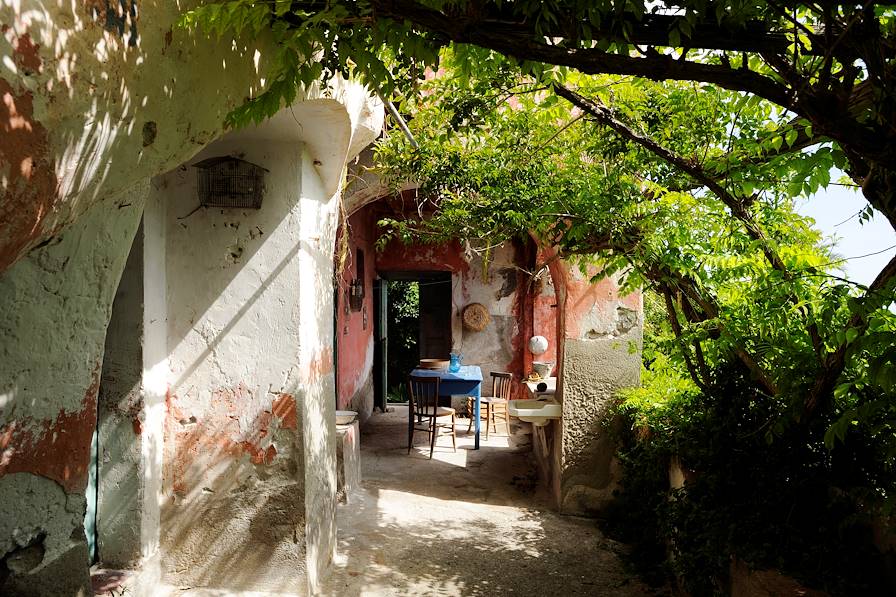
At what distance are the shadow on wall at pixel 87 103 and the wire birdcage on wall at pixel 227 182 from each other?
160 centimetres

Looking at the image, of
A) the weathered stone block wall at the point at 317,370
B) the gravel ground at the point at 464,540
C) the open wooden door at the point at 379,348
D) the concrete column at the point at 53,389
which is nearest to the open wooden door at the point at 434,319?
the open wooden door at the point at 379,348

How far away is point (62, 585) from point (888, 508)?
2.52 m

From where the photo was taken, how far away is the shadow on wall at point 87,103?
973 millimetres

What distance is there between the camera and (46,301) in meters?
1.81

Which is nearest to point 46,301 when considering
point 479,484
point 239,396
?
point 239,396

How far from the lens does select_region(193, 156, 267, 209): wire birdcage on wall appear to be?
312cm

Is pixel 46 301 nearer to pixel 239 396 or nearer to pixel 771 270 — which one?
pixel 239 396

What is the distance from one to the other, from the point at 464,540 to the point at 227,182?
301cm

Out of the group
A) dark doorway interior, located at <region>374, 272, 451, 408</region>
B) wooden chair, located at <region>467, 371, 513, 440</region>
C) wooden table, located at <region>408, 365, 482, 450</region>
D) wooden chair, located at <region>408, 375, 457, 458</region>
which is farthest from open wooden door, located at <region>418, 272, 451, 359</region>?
wooden table, located at <region>408, 365, 482, 450</region>

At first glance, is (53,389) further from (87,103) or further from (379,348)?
(379,348)

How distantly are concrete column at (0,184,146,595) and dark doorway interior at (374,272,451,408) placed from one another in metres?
8.05

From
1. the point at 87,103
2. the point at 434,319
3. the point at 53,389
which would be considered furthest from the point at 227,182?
the point at 434,319

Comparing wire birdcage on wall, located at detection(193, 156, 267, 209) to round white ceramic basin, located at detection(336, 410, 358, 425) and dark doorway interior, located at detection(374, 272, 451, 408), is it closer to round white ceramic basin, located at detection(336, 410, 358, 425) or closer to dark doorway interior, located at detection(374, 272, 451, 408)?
round white ceramic basin, located at detection(336, 410, 358, 425)

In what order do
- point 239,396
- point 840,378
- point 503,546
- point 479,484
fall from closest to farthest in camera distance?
point 840,378
point 239,396
point 503,546
point 479,484
